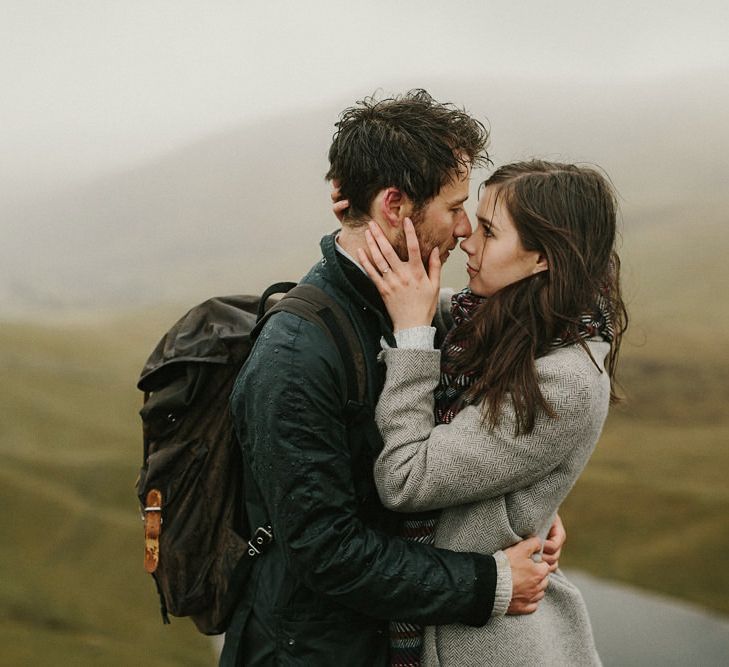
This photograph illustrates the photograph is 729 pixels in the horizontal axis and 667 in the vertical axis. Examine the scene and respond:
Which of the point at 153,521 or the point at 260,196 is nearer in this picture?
the point at 153,521

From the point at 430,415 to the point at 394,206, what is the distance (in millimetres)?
437

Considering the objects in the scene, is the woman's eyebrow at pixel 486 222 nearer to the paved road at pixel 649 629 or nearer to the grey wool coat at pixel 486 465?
the grey wool coat at pixel 486 465

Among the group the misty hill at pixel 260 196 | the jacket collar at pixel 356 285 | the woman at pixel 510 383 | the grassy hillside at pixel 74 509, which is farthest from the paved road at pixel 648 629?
the jacket collar at pixel 356 285

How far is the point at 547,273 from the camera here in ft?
5.45

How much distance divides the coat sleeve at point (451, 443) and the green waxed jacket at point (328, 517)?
0.19 ft

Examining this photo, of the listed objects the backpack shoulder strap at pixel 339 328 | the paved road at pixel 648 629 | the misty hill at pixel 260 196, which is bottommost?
the paved road at pixel 648 629

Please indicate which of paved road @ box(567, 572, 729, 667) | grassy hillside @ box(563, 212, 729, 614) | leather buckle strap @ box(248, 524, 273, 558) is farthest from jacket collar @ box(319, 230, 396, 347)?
grassy hillside @ box(563, 212, 729, 614)

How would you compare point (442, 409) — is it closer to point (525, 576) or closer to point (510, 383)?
point (510, 383)

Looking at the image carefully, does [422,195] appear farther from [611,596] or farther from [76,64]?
[76,64]

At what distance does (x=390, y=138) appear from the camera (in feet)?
5.28

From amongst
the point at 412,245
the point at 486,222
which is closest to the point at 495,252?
the point at 486,222

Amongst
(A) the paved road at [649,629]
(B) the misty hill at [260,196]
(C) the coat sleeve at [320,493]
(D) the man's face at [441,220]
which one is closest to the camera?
(C) the coat sleeve at [320,493]

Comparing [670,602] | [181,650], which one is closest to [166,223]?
[181,650]

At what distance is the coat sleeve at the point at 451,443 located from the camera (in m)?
1.46
